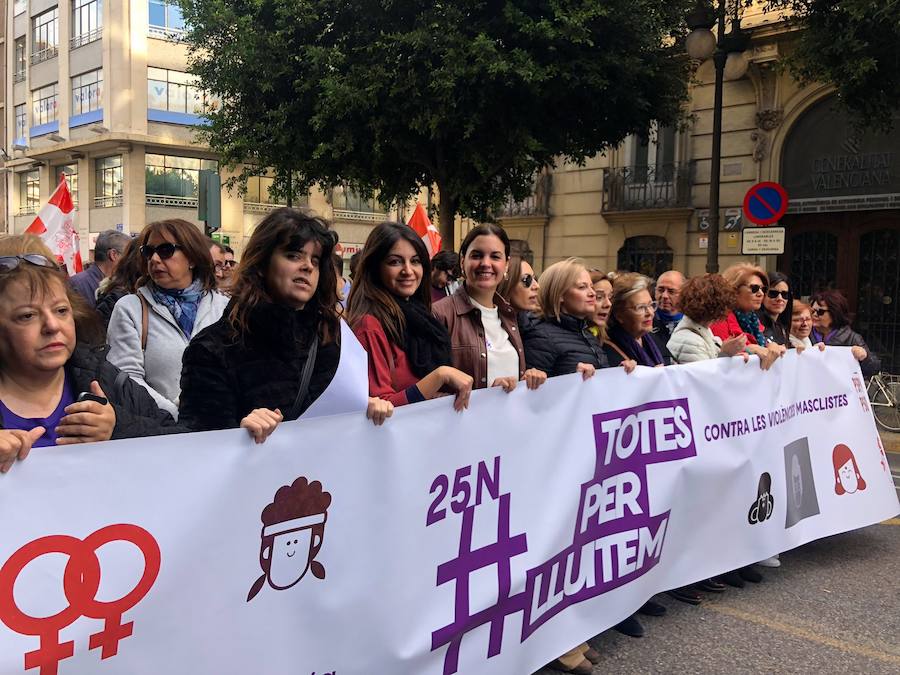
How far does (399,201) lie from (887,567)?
12.3m

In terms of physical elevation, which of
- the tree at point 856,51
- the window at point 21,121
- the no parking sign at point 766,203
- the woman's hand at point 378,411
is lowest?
the woman's hand at point 378,411

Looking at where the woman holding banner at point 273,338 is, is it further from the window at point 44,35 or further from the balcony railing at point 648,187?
the window at point 44,35

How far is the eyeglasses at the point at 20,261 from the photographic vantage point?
2209 mm

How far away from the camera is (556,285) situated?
4070 millimetres

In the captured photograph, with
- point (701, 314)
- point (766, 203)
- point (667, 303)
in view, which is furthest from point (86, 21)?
point (701, 314)

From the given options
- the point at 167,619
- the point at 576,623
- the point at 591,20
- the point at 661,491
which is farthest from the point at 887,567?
the point at 591,20

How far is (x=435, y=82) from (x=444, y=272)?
4.97 metres

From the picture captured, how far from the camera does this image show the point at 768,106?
1609 centimetres

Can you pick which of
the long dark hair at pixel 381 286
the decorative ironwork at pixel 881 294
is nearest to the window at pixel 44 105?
the decorative ironwork at pixel 881 294

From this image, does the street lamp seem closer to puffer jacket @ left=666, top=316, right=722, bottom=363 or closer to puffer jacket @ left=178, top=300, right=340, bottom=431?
puffer jacket @ left=666, top=316, right=722, bottom=363

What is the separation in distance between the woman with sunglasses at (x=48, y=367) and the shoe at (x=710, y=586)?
10.1 ft

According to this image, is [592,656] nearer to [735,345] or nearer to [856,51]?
[735,345]

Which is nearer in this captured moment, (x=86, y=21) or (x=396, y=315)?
(x=396, y=315)

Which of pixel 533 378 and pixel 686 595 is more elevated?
pixel 533 378
